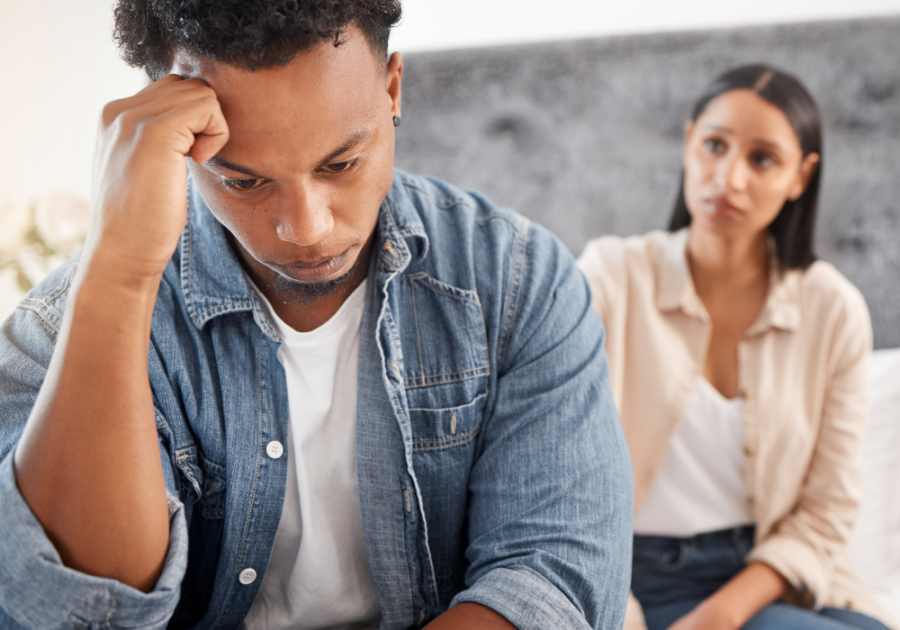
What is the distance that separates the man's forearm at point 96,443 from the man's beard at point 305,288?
0.19 metres

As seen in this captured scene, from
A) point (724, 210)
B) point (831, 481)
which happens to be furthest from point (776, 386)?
point (724, 210)

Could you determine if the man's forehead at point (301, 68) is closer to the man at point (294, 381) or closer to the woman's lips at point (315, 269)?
the man at point (294, 381)

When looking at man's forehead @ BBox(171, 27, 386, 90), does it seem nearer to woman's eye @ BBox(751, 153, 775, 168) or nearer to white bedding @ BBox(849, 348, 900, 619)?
woman's eye @ BBox(751, 153, 775, 168)

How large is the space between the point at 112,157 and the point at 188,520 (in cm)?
44

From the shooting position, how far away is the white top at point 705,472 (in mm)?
1335

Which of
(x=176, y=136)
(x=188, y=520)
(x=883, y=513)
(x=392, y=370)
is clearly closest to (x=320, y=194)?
(x=176, y=136)

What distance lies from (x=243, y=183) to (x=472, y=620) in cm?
54

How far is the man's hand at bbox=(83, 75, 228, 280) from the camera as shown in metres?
0.66

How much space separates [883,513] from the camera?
59.1 inches

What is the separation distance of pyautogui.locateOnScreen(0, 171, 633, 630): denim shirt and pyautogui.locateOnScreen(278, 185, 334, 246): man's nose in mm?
165

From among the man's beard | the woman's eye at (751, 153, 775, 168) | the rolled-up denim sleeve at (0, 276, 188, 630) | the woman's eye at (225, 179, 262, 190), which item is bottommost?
the rolled-up denim sleeve at (0, 276, 188, 630)

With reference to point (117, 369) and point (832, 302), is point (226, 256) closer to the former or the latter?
point (117, 369)

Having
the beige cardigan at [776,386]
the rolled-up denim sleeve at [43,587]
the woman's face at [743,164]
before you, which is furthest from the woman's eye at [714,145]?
the rolled-up denim sleeve at [43,587]

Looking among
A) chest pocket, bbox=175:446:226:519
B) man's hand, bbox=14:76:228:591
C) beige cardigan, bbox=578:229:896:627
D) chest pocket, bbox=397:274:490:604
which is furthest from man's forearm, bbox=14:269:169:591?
beige cardigan, bbox=578:229:896:627
